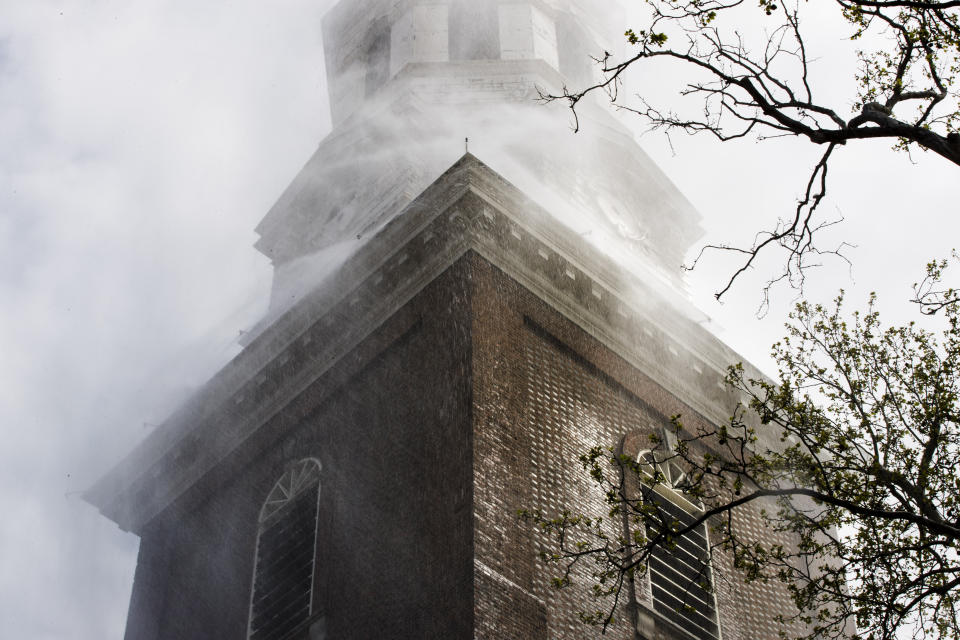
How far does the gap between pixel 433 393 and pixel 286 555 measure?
3.00m

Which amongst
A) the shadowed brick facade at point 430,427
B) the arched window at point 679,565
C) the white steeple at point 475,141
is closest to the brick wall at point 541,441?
the shadowed brick facade at point 430,427

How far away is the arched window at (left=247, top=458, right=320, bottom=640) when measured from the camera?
56.5ft

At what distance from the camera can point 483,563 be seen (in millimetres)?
14641

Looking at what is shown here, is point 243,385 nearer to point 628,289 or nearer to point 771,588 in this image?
point 628,289

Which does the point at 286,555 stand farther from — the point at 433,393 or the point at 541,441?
the point at 541,441

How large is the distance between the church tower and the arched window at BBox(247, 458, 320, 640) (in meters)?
0.04

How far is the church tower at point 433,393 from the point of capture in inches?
619

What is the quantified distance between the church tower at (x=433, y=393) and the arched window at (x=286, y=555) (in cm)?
4

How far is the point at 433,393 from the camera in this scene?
672 inches

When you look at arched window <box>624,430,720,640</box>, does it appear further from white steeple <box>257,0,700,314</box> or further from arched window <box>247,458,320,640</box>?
white steeple <box>257,0,700,314</box>

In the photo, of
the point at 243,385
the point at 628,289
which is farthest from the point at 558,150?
the point at 243,385

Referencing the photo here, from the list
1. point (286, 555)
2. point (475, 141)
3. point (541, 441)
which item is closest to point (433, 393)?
point (541, 441)

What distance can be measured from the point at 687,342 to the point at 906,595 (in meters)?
9.82

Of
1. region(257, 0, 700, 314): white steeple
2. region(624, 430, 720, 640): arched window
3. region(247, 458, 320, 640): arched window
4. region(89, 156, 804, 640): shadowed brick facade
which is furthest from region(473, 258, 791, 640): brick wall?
region(257, 0, 700, 314): white steeple
